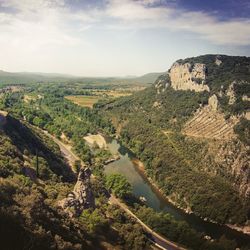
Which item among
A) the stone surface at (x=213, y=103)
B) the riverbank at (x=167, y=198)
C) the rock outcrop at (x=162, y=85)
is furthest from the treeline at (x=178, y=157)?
the stone surface at (x=213, y=103)

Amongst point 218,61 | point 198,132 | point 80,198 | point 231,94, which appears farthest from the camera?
point 218,61

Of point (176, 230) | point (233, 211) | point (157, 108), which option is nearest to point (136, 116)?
point (157, 108)

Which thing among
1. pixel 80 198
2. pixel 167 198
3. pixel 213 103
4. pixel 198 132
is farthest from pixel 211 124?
pixel 80 198

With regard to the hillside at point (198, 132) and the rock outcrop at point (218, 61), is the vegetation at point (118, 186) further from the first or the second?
the rock outcrop at point (218, 61)

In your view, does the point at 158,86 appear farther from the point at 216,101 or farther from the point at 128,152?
the point at 128,152

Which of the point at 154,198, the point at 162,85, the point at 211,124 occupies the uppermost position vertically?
the point at 162,85

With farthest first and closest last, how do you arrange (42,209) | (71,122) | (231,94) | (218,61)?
(218,61)
(71,122)
(231,94)
(42,209)

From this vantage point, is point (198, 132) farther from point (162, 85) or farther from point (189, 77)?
point (162, 85)
